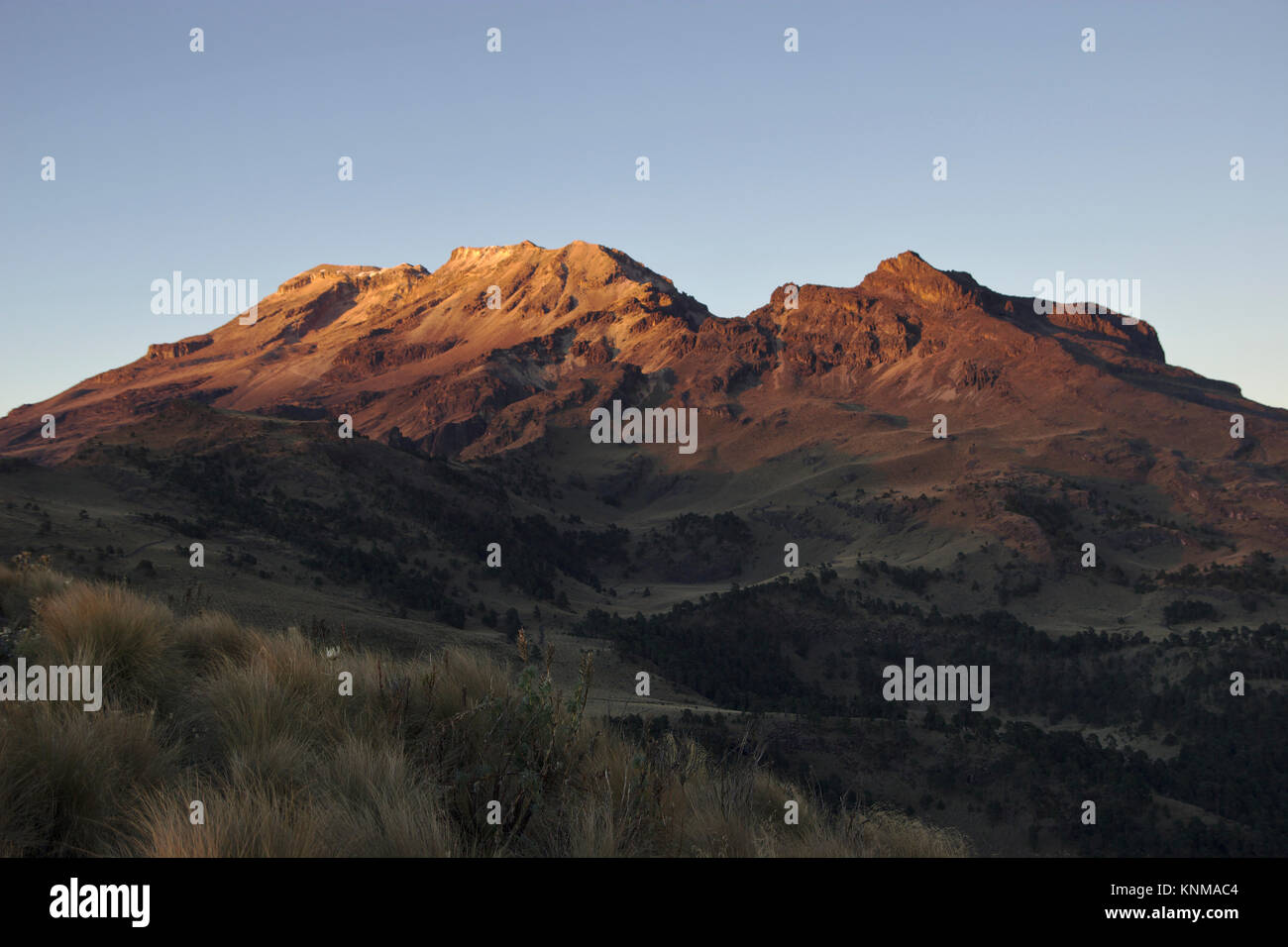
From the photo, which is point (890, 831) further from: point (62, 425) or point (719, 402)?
point (62, 425)

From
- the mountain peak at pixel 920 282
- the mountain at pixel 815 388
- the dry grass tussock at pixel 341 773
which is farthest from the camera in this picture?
the mountain peak at pixel 920 282

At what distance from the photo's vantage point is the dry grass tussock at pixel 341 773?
4488mm

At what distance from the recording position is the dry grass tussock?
4488 mm

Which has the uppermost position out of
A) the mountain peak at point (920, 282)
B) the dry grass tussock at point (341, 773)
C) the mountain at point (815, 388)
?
the mountain peak at point (920, 282)

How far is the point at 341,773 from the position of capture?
524 centimetres

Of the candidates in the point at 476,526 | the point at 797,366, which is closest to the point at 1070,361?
the point at 797,366

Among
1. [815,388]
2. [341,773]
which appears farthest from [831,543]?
[341,773]

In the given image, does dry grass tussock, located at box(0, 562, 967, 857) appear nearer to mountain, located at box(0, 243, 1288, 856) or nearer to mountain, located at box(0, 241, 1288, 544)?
mountain, located at box(0, 243, 1288, 856)

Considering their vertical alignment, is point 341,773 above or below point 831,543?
below

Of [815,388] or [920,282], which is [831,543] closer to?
[815,388]

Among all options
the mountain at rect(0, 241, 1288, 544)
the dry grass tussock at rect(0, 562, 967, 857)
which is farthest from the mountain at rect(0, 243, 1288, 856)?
the dry grass tussock at rect(0, 562, 967, 857)

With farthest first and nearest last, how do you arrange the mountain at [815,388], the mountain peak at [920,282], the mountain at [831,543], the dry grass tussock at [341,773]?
the mountain peak at [920,282] < the mountain at [815,388] < the mountain at [831,543] < the dry grass tussock at [341,773]

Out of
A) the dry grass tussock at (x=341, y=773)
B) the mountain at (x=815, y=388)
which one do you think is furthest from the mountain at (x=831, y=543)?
the dry grass tussock at (x=341, y=773)

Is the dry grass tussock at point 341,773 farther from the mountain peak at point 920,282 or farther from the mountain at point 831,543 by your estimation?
the mountain peak at point 920,282
